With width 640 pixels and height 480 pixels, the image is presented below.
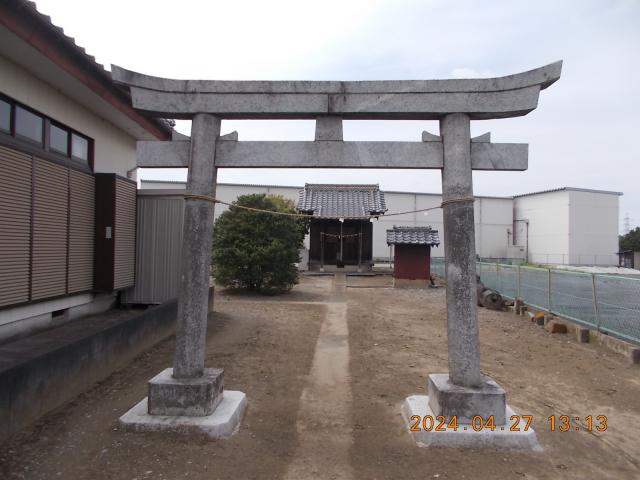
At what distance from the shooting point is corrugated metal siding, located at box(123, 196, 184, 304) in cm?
853

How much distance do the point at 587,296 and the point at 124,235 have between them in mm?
9935

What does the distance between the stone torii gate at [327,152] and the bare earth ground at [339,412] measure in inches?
20.9

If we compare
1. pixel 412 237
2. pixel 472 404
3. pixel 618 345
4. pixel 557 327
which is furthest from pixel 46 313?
pixel 412 237

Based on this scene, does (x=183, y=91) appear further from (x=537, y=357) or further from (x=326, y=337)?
(x=537, y=357)

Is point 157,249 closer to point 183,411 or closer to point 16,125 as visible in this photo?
point 16,125

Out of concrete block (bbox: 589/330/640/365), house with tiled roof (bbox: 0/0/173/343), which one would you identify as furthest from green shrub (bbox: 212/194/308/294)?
concrete block (bbox: 589/330/640/365)

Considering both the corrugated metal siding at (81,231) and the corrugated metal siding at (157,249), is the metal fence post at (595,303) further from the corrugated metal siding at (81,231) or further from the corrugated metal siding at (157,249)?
the corrugated metal siding at (81,231)

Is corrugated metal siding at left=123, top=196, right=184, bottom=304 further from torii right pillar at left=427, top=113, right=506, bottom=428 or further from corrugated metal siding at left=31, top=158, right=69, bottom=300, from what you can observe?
torii right pillar at left=427, top=113, right=506, bottom=428

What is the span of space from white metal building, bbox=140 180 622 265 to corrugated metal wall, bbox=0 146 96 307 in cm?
3078

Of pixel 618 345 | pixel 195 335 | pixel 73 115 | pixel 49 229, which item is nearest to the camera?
pixel 195 335

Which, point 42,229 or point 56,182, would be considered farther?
point 56,182

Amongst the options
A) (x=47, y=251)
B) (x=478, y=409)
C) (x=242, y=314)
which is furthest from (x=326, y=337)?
(x=47, y=251)

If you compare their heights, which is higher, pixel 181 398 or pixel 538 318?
pixel 181 398

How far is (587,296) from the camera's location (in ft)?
28.7
